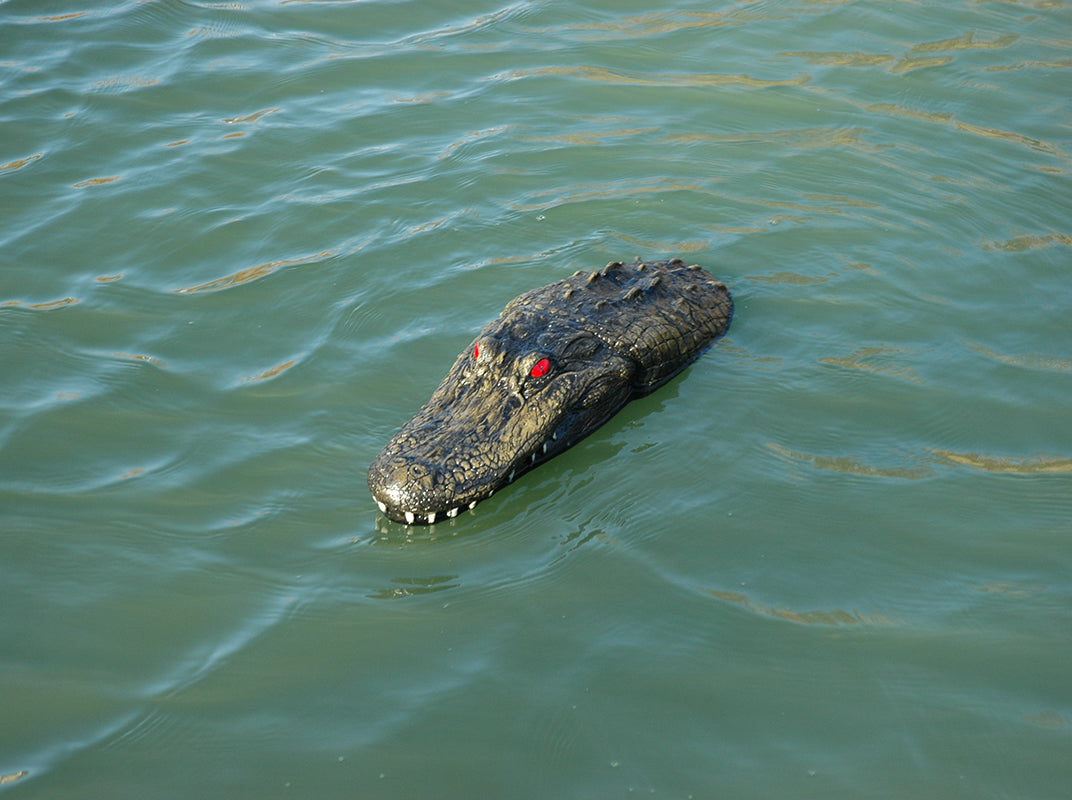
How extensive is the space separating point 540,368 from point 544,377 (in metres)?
0.06

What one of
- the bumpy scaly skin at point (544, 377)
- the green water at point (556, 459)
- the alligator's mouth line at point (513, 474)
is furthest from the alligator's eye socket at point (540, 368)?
the green water at point (556, 459)

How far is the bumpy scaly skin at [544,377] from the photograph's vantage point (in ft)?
15.6

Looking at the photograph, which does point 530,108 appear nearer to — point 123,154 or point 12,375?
point 123,154

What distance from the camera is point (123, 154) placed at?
28.3 ft

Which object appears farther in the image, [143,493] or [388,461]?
[143,493]

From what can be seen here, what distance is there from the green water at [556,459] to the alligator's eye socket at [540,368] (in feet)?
1.63

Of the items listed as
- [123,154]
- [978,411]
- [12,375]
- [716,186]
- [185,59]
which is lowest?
[978,411]

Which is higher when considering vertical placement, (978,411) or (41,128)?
(41,128)

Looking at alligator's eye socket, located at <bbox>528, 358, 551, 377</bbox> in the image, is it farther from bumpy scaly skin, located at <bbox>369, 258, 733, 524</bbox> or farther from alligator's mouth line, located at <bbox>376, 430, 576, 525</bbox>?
alligator's mouth line, located at <bbox>376, 430, 576, 525</bbox>

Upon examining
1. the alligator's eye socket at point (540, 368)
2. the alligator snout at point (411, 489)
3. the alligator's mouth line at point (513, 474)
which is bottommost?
the alligator's mouth line at point (513, 474)

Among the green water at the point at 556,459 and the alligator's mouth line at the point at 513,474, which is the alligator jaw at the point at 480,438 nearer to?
the alligator's mouth line at the point at 513,474

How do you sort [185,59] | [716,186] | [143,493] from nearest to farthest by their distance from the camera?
1. [143,493]
2. [716,186]
3. [185,59]

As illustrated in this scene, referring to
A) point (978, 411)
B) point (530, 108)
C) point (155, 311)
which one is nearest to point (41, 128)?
point (155, 311)

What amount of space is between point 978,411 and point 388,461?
11.4ft
